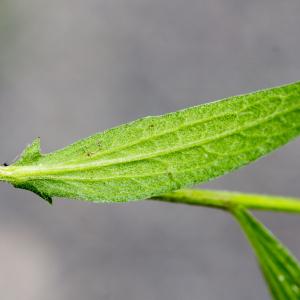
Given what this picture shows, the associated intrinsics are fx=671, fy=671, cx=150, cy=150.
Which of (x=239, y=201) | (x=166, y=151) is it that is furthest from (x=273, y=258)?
(x=166, y=151)

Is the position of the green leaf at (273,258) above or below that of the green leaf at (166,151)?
below

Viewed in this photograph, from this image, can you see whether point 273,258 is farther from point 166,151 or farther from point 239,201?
point 166,151

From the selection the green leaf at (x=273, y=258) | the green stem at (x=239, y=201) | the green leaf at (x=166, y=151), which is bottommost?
the green leaf at (x=273, y=258)

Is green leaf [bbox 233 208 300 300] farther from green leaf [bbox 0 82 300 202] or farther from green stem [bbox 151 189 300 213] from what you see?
green leaf [bbox 0 82 300 202]

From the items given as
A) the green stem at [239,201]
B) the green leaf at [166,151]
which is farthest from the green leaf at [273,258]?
the green leaf at [166,151]

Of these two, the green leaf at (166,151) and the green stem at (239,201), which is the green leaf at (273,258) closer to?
the green stem at (239,201)

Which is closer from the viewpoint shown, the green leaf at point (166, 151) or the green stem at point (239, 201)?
the green leaf at point (166, 151)

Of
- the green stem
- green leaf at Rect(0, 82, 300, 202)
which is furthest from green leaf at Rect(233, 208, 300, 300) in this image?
green leaf at Rect(0, 82, 300, 202)

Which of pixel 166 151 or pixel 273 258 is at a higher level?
pixel 166 151
